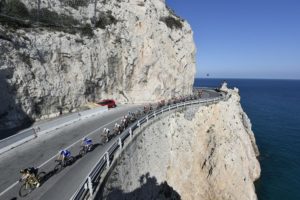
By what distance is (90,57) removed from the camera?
3638 cm

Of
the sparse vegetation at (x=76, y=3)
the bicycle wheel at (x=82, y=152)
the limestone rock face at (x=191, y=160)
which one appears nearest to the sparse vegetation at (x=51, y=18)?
the sparse vegetation at (x=76, y=3)

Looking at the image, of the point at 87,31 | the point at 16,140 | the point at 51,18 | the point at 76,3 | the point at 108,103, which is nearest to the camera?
the point at 16,140

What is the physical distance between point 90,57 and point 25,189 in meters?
24.8

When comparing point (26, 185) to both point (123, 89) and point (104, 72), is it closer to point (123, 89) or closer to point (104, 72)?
point (104, 72)

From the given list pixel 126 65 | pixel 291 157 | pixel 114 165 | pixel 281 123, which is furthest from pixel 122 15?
pixel 281 123

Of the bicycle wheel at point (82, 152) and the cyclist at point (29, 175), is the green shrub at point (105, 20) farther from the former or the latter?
the cyclist at point (29, 175)

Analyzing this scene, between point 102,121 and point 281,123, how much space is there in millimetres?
60395

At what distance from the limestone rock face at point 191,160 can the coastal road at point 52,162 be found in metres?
2.42

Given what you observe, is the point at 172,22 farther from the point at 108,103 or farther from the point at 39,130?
the point at 39,130

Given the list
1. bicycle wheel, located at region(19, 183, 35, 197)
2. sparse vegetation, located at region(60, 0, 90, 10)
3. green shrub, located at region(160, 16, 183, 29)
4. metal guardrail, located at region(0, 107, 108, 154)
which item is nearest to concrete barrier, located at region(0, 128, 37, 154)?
metal guardrail, located at region(0, 107, 108, 154)

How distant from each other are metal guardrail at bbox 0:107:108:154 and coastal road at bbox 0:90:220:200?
53 cm

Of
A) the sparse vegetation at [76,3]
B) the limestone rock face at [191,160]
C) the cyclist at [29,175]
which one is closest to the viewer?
the cyclist at [29,175]

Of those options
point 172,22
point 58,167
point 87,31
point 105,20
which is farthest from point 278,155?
point 58,167

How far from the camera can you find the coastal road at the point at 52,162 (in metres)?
13.6
